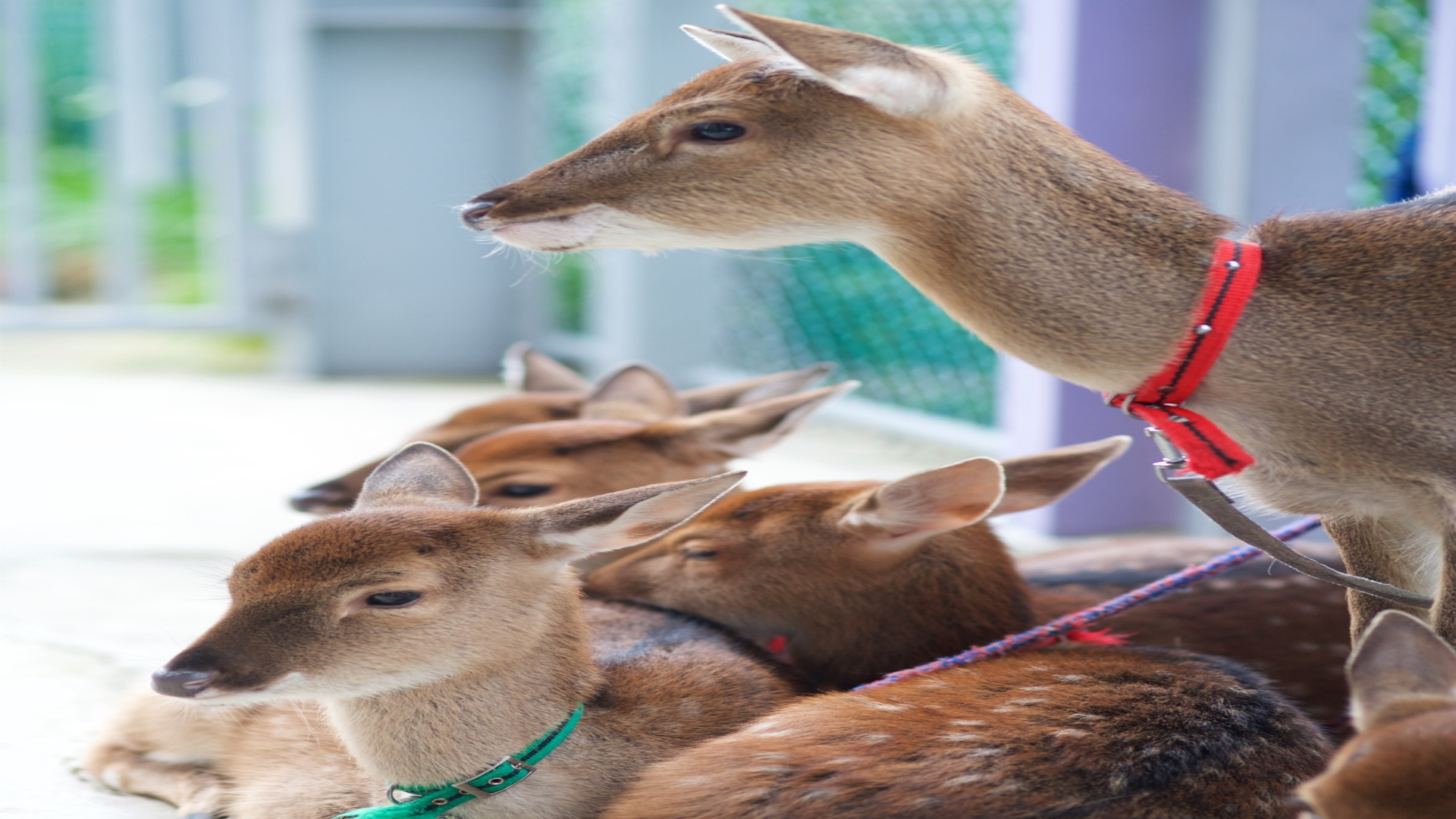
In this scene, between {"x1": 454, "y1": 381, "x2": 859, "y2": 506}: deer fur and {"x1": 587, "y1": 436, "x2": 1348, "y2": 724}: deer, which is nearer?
{"x1": 587, "y1": 436, "x2": 1348, "y2": 724}: deer

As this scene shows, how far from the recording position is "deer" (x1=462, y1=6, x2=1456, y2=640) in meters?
1.91

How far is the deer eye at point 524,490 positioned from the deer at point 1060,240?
85 centimetres

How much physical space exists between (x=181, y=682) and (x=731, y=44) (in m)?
1.25

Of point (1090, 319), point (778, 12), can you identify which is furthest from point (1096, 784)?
point (778, 12)

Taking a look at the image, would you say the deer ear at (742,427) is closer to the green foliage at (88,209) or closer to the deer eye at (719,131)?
the deer eye at (719,131)

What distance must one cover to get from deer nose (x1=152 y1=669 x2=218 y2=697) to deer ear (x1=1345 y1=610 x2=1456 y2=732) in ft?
4.70

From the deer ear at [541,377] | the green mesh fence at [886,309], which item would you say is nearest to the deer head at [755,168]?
the deer ear at [541,377]

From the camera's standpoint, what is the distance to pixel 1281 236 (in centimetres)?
202

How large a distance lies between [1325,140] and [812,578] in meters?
2.54

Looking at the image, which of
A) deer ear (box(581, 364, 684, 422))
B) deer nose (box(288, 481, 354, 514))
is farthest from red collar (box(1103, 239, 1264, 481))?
deer nose (box(288, 481, 354, 514))

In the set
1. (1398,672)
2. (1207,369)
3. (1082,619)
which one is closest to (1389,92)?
(1082,619)

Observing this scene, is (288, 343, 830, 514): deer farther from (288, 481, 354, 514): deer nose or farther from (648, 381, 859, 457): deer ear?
(648, 381, 859, 457): deer ear

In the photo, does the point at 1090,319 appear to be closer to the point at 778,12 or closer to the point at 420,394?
the point at 778,12

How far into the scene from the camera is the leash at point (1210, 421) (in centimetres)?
194
